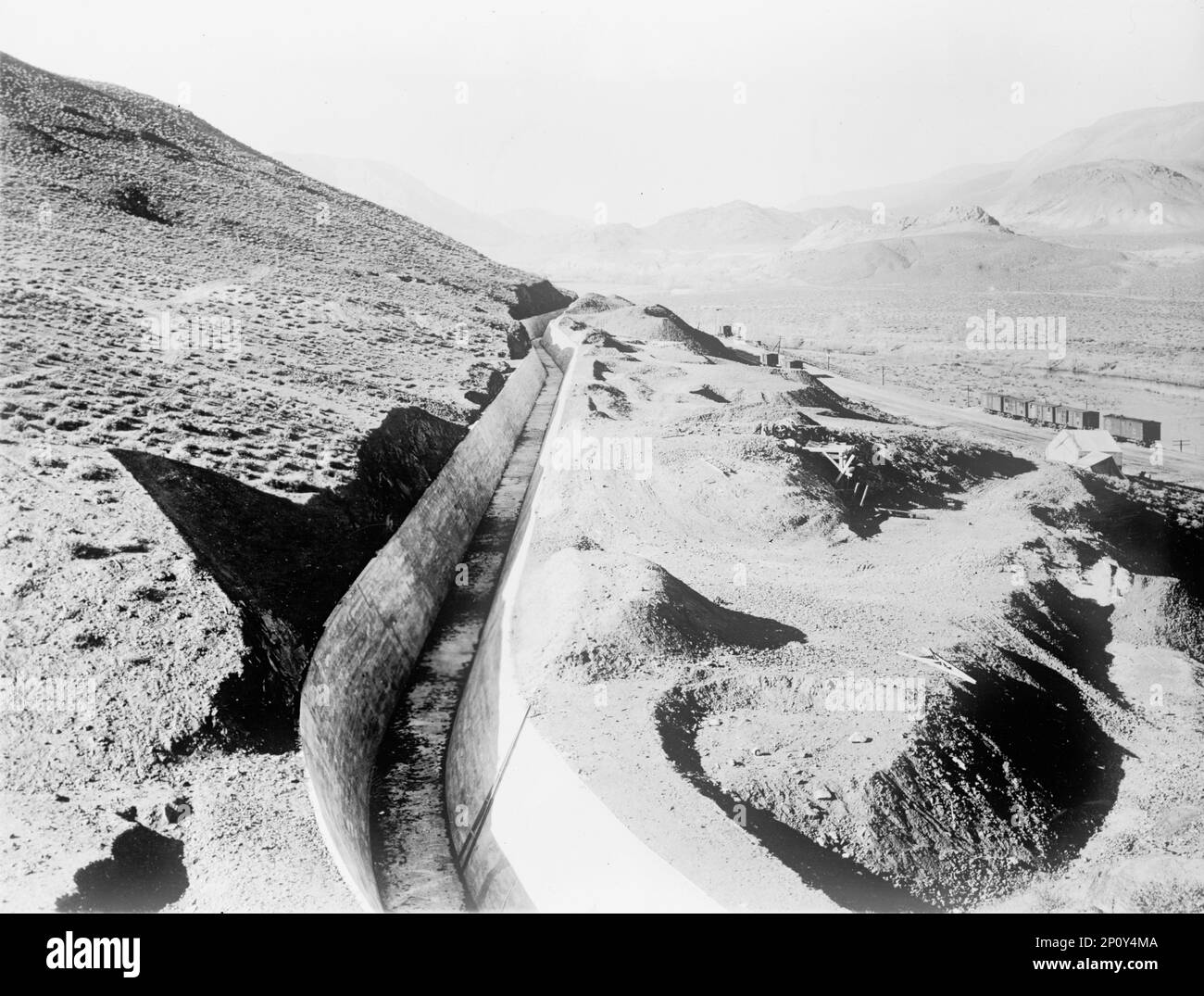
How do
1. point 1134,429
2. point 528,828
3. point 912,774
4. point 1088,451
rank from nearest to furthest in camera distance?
point 912,774, point 528,828, point 1088,451, point 1134,429

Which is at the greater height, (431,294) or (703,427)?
(431,294)

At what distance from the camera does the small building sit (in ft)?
84.2

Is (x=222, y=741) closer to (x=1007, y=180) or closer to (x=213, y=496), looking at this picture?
(x=213, y=496)

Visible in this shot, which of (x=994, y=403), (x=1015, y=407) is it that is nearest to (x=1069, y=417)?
(x=1015, y=407)

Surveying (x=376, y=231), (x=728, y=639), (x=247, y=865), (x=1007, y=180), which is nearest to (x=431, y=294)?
(x=376, y=231)

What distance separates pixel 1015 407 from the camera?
3631cm

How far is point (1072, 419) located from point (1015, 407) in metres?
2.41

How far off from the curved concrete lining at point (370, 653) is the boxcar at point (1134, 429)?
70.6 ft

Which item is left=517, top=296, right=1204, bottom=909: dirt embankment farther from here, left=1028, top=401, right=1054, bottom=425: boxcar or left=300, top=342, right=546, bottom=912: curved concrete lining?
left=1028, top=401, right=1054, bottom=425: boxcar

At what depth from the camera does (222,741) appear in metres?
11.6

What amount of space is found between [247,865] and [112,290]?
2437cm

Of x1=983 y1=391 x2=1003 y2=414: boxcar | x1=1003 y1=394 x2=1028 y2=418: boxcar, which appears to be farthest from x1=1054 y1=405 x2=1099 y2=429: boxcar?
x1=983 y1=391 x2=1003 y2=414: boxcar

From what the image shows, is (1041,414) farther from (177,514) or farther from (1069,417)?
(177,514)

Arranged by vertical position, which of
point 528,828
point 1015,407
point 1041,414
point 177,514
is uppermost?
point 1015,407
